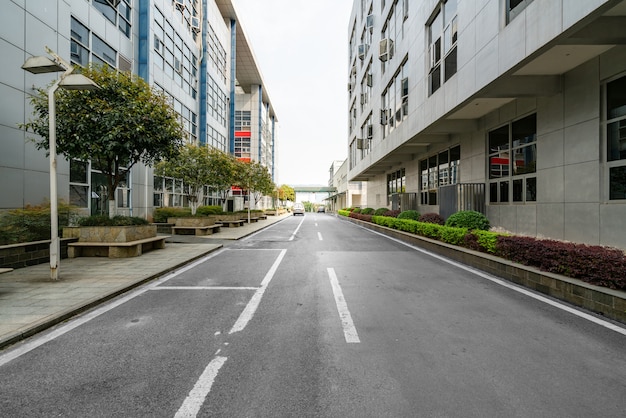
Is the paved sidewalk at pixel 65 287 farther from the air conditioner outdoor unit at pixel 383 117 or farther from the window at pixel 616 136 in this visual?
the air conditioner outdoor unit at pixel 383 117

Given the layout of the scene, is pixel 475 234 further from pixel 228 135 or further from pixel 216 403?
pixel 228 135

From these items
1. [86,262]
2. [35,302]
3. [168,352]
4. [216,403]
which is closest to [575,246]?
[216,403]

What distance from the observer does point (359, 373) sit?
9.50 feet

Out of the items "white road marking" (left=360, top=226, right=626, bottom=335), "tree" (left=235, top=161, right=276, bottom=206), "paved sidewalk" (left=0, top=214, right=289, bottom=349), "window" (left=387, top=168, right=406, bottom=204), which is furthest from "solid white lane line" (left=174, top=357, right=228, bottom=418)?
"tree" (left=235, top=161, right=276, bottom=206)

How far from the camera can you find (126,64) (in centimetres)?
1761

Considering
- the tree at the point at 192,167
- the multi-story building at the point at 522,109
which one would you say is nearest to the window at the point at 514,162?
the multi-story building at the point at 522,109

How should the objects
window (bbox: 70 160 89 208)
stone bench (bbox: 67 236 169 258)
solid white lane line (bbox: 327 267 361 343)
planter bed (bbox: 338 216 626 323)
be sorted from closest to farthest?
solid white lane line (bbox: 327 267 361 343) → planter bed (bbox: 338 216 626 323) → stone bench (bbox: 67 236 169 258) → window (bbox: 70 160 89 208)

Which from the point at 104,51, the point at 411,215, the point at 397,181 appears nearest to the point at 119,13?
the point at 104,51

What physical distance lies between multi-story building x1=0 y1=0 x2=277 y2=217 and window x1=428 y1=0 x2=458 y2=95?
11.0m

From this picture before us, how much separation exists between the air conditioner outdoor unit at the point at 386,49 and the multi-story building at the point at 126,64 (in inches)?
581

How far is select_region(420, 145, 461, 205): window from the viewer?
14.5 m

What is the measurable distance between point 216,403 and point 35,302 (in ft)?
14.9

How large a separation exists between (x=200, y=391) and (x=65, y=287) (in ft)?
16.4

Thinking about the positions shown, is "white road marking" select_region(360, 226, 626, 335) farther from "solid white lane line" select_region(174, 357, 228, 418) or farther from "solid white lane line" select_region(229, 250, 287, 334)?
"solid white lane line" select_region(174, 357, 228, 418)
